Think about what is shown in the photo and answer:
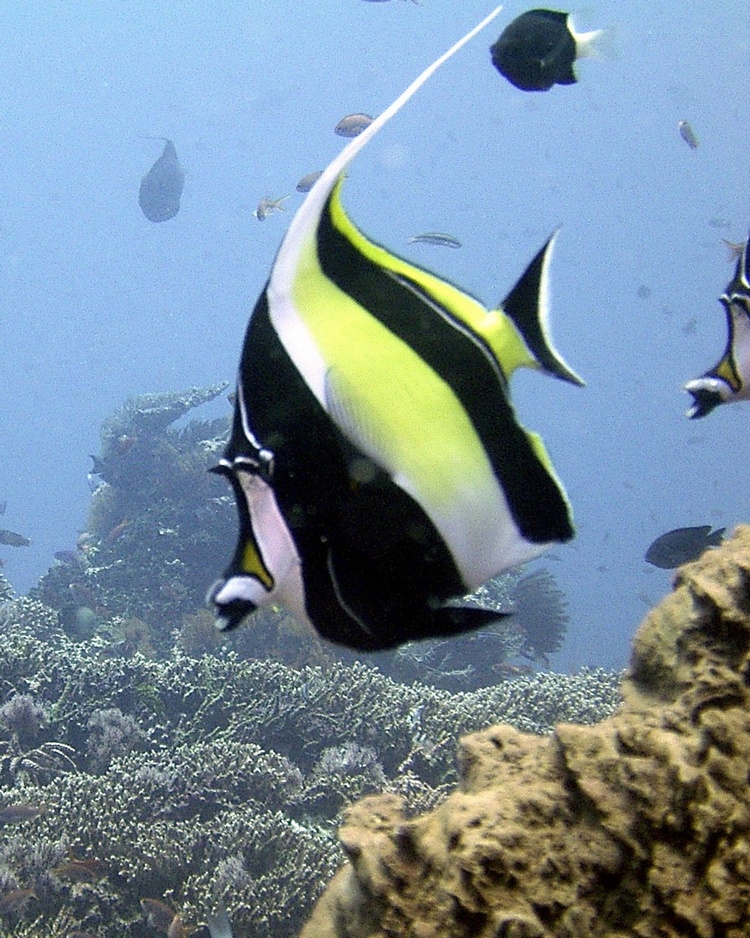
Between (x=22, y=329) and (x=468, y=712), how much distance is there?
6643 inches

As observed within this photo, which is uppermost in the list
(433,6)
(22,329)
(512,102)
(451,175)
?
(433,6)

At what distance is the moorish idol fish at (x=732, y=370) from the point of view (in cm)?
170

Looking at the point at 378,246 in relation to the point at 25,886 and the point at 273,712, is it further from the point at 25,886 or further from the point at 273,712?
the point at 273,712

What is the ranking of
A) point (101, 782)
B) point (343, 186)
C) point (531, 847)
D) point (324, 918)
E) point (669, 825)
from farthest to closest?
point (101, 782), point (324, 918), point (531, 847), point (669, 825), point (343, 186)

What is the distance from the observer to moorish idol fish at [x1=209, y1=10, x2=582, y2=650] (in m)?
0.68

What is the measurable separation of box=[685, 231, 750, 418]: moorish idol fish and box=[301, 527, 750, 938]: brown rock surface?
0.40 m

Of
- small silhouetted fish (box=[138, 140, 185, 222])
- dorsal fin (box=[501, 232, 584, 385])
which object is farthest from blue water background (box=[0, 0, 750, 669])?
dorsal fin (box=[501, 232, 584, 385])

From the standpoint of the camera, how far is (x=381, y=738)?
6.14 metres

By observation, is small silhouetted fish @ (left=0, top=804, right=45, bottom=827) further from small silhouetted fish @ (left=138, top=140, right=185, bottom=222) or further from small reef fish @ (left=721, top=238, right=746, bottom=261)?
small silhouetted fish @ (left=138, top=140, right=185, bottom=222)

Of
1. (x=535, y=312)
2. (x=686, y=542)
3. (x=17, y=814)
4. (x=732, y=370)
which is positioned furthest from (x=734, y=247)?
(x=17, y=814)

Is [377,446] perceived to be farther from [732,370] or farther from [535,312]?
[732,370]

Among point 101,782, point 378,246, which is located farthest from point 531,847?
point 101,782

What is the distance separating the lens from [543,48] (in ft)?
11.8

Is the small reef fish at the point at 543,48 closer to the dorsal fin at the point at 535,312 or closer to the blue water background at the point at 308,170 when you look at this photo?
the dorsal fin at the point at 535,312
